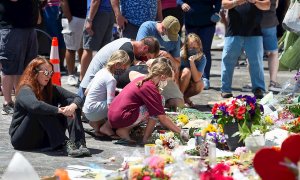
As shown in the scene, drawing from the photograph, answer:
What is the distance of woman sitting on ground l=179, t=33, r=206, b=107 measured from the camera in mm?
10609

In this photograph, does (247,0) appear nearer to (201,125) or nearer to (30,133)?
(201,125)

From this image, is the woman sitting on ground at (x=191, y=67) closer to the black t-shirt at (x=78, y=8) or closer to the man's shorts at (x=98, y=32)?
the man's shorts at (x=98, y=32)

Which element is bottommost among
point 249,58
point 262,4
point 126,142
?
point 126,142

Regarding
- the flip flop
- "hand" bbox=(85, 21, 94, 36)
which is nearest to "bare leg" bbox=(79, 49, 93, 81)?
"hand" bbox=(85, 21, 94, 36)

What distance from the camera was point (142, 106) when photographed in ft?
28.6

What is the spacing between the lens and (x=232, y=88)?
1255 centimetres

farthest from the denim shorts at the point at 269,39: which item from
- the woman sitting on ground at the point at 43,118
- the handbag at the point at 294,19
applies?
the woman sitting on ground at the point at 43,118

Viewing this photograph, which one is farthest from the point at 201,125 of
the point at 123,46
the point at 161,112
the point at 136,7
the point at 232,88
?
the point at 232,88

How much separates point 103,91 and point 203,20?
12.2ft

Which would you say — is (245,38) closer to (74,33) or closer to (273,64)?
(273,64)

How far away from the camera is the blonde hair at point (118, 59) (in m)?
8.90

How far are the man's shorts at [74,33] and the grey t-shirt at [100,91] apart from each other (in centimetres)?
349

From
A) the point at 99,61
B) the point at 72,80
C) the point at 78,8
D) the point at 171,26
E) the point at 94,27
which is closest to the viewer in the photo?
the point at 99,61

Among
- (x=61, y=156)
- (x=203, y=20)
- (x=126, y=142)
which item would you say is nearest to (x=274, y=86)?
(x=203, y=20)
